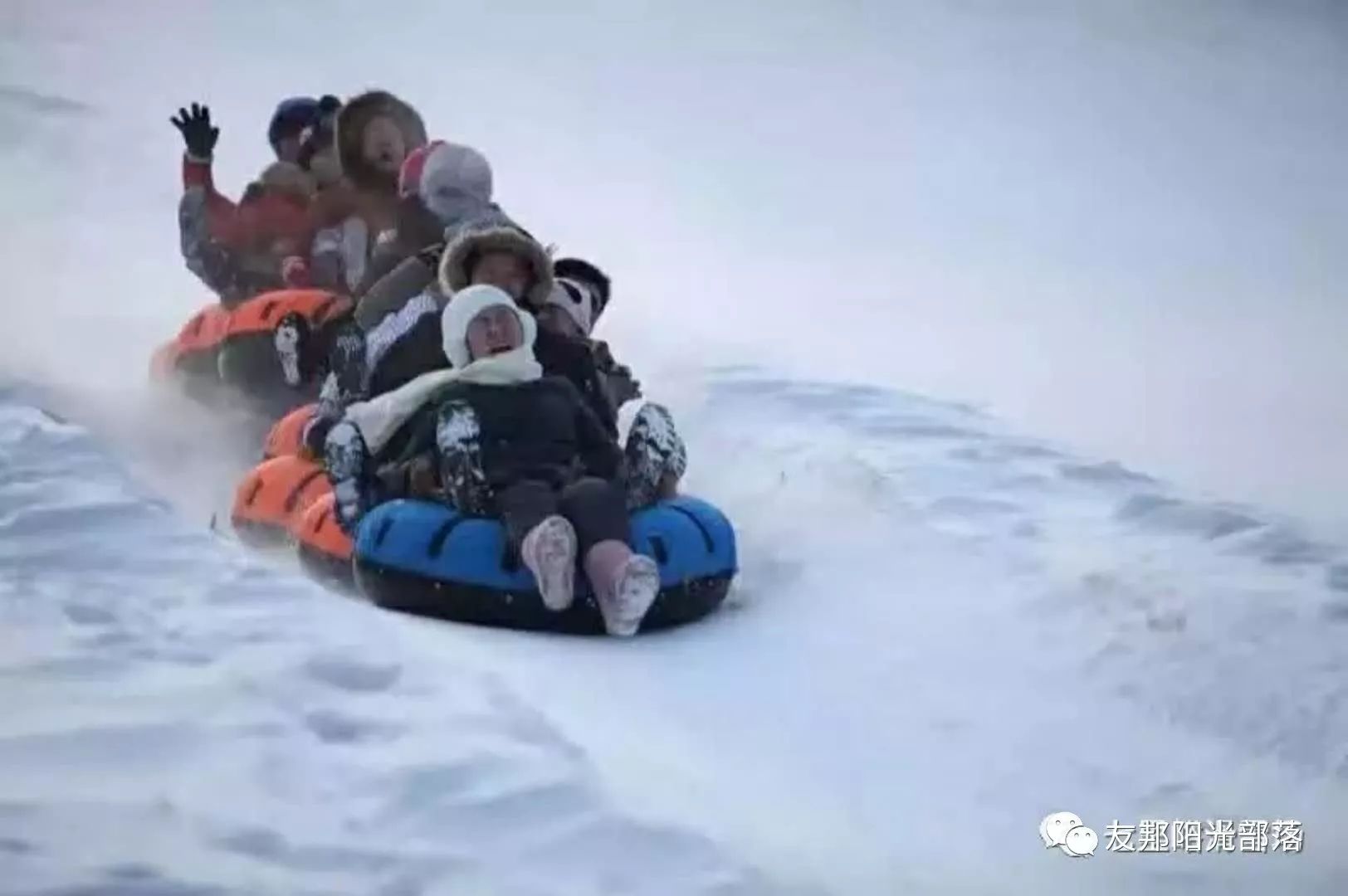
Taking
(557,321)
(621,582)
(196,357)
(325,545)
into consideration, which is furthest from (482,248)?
(196,357)

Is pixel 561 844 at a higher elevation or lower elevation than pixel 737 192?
lower

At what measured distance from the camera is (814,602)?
250 centimetres

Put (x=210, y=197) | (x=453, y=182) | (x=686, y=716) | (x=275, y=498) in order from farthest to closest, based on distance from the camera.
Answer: (x=210, y=197) → (x=453, y=182) → (x=275, y=498) → (x=686, y=716)

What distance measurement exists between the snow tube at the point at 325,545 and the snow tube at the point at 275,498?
0.06 meters

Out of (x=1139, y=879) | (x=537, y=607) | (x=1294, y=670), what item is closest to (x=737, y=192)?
(x=537, y=607)

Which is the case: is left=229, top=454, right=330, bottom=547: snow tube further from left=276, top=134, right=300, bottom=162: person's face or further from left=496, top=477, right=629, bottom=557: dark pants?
left=276, top=134, right=300, bottom=162: person's face

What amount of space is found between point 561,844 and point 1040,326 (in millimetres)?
1435

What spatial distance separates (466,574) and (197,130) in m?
1.19

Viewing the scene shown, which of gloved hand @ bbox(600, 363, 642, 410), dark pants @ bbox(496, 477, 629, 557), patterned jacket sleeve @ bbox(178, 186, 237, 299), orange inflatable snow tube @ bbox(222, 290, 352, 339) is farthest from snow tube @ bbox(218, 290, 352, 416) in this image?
dark pants @ bbox(496, 477, 629, 557)

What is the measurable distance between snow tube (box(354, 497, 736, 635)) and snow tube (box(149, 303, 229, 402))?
1011 millimetres

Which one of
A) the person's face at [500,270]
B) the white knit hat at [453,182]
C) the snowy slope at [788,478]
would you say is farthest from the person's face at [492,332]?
the white knit hat at [453,182]

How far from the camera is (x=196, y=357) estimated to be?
3.36m

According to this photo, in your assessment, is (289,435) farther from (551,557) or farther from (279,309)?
(551,557)

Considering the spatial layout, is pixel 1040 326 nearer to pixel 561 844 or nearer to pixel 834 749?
pixel 834 749
